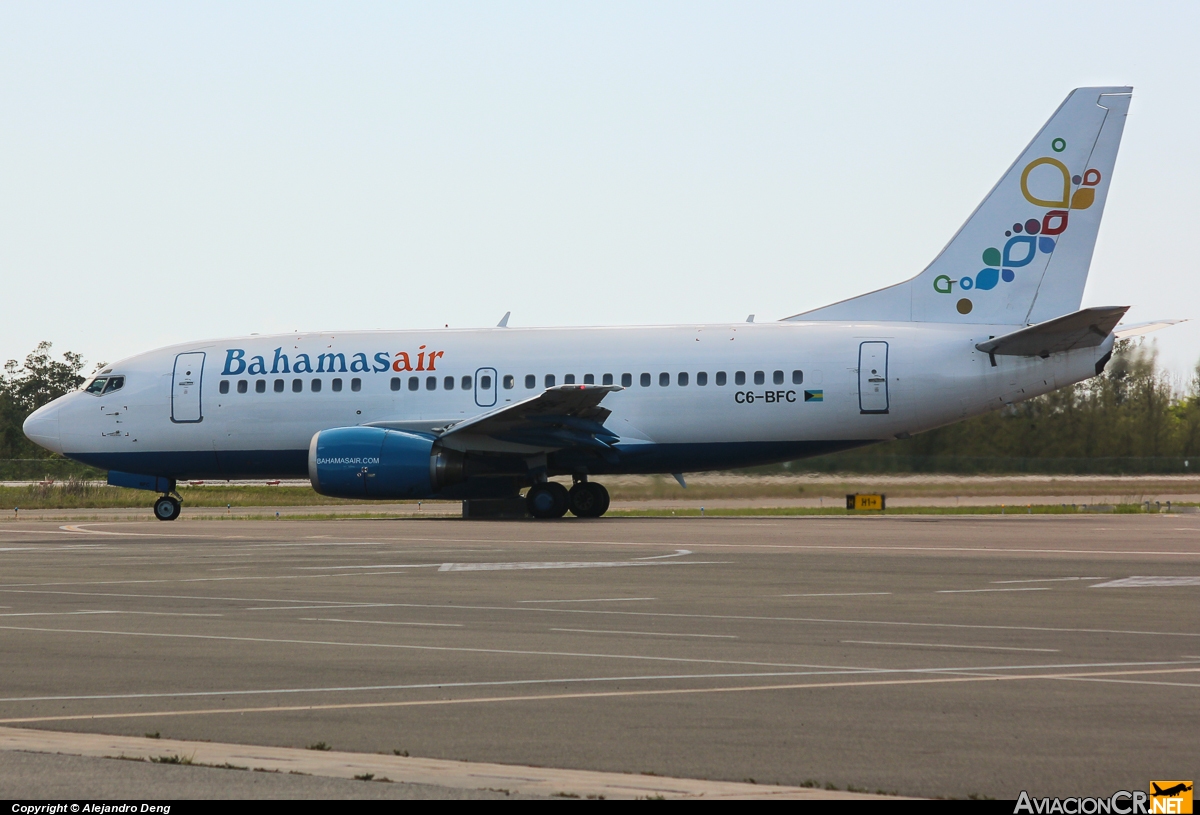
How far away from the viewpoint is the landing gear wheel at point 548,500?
96.2 feet

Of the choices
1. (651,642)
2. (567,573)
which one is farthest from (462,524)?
(651,642)

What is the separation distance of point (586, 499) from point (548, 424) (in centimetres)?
257

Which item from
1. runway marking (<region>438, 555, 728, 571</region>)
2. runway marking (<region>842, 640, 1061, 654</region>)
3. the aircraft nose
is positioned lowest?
runway marking (<region>438, 555, 728, 571</region>)

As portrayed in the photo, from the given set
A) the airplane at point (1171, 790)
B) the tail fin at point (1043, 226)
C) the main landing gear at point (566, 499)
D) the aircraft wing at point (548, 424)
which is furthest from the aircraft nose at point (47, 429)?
the airplane at point (1171, 790)

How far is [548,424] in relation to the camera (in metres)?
28.3

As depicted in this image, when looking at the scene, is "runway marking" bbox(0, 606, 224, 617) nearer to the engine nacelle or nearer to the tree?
the engine nacelle

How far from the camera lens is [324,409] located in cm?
3067

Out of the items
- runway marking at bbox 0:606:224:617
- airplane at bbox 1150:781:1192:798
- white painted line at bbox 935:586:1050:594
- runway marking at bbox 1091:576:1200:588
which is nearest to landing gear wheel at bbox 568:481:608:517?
runway marking at bbox 1091:576:1200:588

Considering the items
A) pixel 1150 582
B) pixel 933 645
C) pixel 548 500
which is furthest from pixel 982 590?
pixel 548 500

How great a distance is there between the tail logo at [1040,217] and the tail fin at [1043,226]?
0.07 feet

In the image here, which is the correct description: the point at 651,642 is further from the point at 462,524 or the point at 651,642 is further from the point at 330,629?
the point at 462,524

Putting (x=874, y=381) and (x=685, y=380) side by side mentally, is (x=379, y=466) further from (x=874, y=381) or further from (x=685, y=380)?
(x=874, y=381)

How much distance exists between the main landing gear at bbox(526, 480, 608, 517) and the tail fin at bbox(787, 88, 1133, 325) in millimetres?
8134

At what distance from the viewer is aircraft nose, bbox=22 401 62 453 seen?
3244 centimetres
